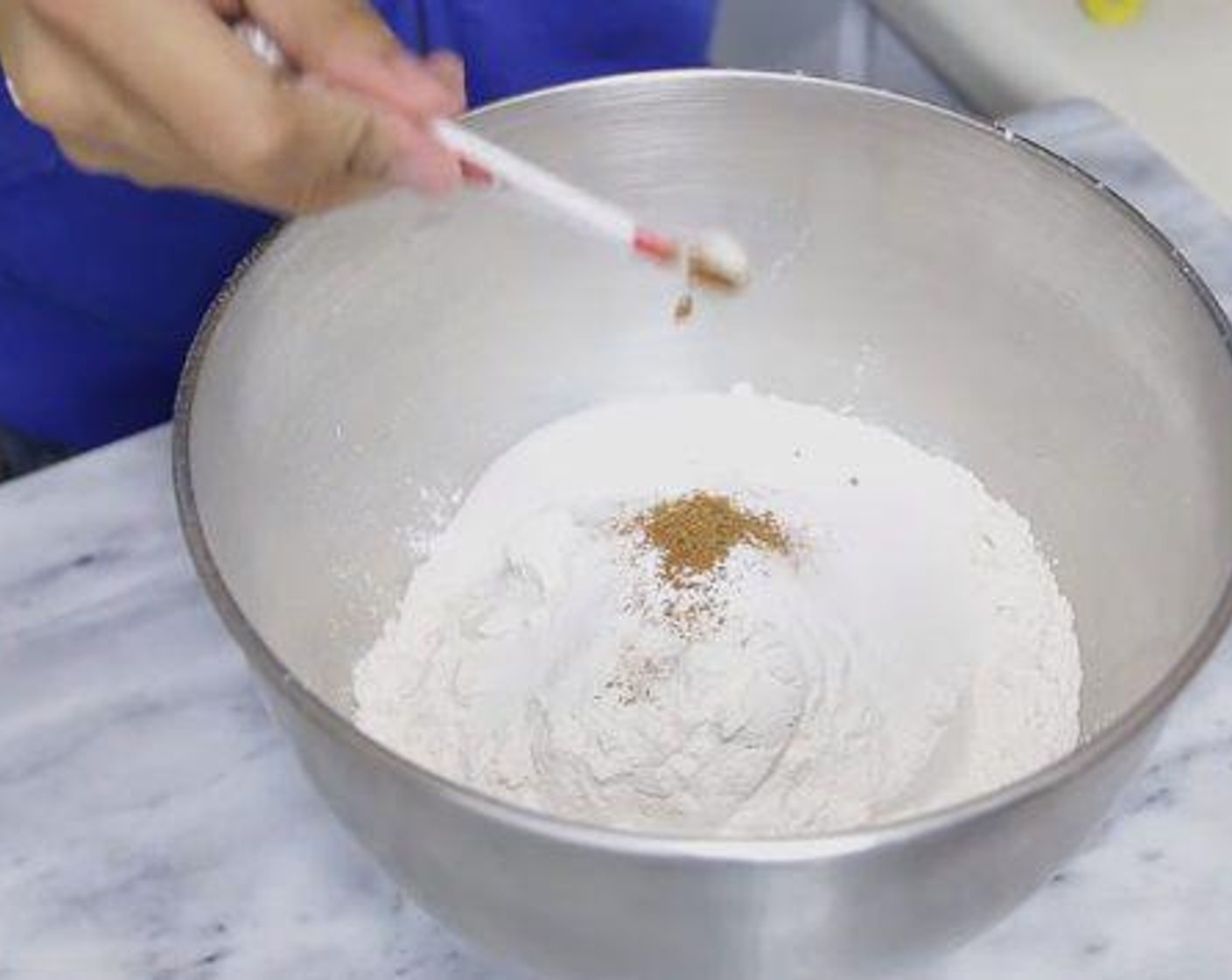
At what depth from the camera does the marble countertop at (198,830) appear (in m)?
0.61

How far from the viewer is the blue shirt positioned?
0.82m

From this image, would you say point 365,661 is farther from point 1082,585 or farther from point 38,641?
point 1082,585

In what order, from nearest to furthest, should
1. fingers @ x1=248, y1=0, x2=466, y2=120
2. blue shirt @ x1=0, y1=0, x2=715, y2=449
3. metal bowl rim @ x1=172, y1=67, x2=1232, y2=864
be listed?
metal bowl rim @ x1=172, y1=67, x2=1232, y2=864, fingers @ x1=248, y1=0, x2=466, y2=120, blue shirt @ x1=0, y1=0, x2=715, y2=449

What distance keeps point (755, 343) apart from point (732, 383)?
2 centimetres

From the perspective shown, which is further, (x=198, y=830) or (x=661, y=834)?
(x=198, y=830)

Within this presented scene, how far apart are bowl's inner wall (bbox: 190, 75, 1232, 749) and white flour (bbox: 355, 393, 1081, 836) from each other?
0.02m

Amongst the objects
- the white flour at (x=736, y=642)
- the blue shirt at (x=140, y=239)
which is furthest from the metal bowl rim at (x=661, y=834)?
the blue shirt at (x=140, y=239)

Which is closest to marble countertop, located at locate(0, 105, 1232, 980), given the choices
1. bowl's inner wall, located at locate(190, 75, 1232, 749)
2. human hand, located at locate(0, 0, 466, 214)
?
bowl's inner wall, located at locate(190, 75, 1232, 749)

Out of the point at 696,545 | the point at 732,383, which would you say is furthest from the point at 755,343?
the point at 696,545

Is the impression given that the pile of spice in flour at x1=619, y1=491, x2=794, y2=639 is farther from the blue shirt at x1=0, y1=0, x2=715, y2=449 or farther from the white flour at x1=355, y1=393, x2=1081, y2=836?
the blue shirt at x1=0, y1=0, x2=715, y2=449

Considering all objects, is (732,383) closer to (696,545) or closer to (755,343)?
(755,343)

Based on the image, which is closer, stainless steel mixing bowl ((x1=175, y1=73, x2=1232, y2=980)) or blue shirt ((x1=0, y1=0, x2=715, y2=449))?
stainless steel mixing bowl ((x1=175, y1=73, x2=1232, y2=980))

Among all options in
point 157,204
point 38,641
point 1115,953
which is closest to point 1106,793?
point 1115,953

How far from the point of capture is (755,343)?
0.76 meters
